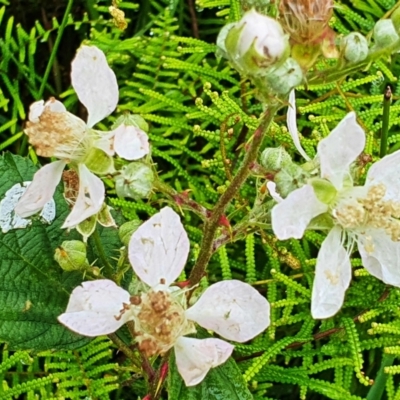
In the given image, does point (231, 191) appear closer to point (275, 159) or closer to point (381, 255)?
point (275, 159)

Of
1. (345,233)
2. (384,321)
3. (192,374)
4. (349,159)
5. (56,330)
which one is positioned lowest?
(384,321)

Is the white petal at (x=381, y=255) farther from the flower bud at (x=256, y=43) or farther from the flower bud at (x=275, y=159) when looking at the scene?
the flower bud at (x=256, y=43)

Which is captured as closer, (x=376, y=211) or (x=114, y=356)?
(x=376, y=211)

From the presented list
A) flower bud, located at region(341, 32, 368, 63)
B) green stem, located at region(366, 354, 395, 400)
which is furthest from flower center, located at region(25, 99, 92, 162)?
green stem, located at region(366, 354, 395, 400)

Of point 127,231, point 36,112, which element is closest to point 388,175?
point 127,231

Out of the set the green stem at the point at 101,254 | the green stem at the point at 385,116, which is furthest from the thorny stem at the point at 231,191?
the green stem at the point at 385,116

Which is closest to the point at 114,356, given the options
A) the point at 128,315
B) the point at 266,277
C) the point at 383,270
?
the point at 266,277

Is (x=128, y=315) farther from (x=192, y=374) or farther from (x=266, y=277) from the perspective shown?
(x=266, y=277)

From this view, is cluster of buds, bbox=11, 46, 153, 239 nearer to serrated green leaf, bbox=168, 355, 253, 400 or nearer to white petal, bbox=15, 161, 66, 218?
white petal, bbox=15, 161, 66, 218
